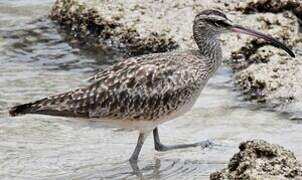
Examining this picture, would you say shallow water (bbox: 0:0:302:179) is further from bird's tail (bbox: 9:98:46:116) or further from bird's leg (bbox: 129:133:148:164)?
bird's tail (bbox: 9:98:46:116)

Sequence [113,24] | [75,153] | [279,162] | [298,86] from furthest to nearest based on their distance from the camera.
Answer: [113,24] → [298,86] → [75,153] → [279,162]

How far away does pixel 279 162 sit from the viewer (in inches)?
277

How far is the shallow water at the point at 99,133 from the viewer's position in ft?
29.1

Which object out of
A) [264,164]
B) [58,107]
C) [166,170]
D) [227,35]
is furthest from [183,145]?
[227,35]

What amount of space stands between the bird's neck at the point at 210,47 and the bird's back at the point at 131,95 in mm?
610

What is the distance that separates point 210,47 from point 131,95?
1194 mm

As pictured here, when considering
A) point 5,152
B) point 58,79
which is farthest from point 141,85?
point 58,79

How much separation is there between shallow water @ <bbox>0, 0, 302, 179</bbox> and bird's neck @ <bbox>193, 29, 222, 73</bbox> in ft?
2.49

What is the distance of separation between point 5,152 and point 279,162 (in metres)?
3.28

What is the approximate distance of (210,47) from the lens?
961cm

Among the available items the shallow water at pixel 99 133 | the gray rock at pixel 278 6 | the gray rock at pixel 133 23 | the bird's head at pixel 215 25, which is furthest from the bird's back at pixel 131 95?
the gray rock at pixel 278 6

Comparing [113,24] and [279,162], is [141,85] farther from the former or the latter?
[113,24]

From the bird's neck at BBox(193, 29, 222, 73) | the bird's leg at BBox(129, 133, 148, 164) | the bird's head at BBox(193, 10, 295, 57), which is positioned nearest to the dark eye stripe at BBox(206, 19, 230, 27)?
the bird's head at BBox(193, 10, 295, 57)

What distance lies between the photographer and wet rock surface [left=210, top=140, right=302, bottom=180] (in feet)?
22.9
